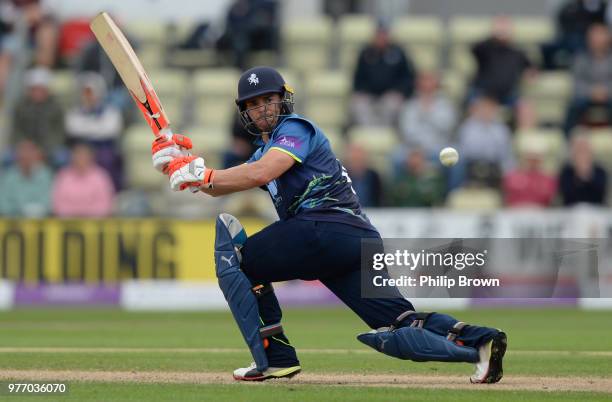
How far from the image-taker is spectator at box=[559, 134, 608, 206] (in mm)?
14984

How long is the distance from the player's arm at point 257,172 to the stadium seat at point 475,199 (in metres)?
8.32

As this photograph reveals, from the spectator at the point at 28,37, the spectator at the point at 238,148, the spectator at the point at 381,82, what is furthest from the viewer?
the spectator at the point at 28,37

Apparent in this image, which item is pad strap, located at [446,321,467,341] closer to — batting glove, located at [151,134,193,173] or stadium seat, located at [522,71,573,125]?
batting glove, located at [151,134,193,173]

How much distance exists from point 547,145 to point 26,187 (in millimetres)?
6083

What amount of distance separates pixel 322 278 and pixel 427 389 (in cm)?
81

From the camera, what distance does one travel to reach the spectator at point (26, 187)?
15.3 m

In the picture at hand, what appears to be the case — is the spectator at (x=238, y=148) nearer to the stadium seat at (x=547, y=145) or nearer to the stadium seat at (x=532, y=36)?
the stadium seat at (x=547, y=145)

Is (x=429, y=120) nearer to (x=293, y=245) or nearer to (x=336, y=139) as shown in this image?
(x=336, y=139)

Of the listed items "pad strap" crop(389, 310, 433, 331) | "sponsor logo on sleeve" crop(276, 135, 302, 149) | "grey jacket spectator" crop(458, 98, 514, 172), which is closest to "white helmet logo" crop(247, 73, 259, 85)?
"sponsor logo on sleeve" crop(276, 135, 302, 149)

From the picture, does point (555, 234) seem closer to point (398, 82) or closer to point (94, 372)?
point (398, 82)

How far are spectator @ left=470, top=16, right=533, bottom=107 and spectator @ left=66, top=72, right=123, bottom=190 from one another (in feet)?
14.2

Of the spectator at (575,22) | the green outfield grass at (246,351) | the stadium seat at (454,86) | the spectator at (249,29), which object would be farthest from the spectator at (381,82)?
the green outfield grass at (246,351)

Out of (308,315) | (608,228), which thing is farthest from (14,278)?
(608,228)

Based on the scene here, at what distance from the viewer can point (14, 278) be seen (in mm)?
14883
